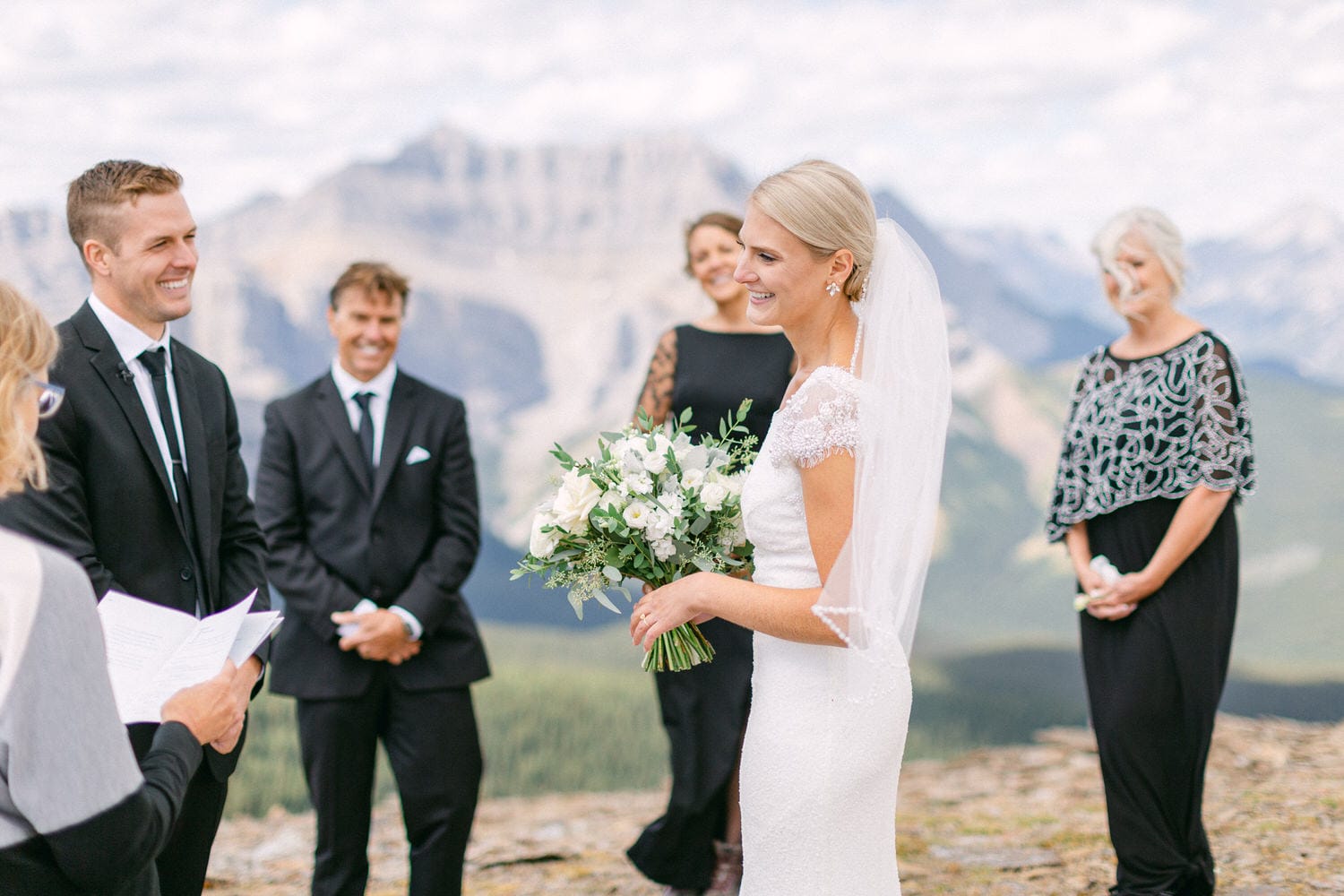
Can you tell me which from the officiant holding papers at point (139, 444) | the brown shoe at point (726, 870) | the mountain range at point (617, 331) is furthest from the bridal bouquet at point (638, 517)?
the mountain range at point (617, 331)

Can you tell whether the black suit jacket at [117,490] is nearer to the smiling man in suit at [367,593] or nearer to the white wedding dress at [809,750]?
the smiling man in suit at [367,593]

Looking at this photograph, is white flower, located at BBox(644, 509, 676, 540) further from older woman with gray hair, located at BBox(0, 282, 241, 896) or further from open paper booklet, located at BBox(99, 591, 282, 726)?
older woman with gray hair, located at BBox(0, 282, 241, 896)

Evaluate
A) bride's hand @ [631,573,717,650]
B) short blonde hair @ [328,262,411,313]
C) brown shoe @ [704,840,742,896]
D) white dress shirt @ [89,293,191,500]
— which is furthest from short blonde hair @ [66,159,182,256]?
brown shoe @ [704,840,742,896]

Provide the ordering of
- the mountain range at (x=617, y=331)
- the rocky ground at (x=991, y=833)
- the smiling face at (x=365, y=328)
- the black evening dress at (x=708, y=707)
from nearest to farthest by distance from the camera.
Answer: the smiling face at (x=365, y=328), the black evening dress at (x=708, y=707), the rocky ground at (x=991, y=833), the mountain range at (x=617, y=331)

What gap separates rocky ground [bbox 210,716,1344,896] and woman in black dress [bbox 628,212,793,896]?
1.41ft

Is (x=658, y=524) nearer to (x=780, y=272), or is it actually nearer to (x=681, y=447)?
(x=681, y=447)

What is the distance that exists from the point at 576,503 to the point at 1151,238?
8.54ft

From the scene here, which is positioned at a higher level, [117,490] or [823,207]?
[823,207]

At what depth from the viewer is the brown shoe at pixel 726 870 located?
452cm

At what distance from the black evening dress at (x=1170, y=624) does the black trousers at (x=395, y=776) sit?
234 centimetres

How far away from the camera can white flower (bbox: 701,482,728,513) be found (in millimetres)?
2824

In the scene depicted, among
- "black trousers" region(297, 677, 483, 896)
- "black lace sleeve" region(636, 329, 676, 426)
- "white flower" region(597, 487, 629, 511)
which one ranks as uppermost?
Result: "black lace sleeve" region(636, 329, 676, 426)

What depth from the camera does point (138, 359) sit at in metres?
3.10

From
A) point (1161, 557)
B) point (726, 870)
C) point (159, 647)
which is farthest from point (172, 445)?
point (1161, 557)
